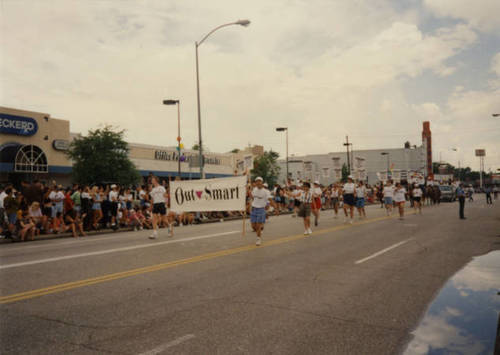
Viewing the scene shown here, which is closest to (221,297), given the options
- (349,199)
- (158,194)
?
(158,194)

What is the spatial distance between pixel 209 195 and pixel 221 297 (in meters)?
9.16

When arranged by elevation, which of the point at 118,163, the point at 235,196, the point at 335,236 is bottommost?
the point at 335,236

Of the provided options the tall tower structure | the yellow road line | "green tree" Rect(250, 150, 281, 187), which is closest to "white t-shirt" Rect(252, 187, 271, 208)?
the yellow road line

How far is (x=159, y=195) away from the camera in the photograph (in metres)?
13.6

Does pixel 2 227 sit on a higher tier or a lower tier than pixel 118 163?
lower

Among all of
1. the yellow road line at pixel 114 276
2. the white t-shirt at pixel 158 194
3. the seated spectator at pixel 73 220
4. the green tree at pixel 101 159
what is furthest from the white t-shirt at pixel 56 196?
the green tree at pixel 101 159

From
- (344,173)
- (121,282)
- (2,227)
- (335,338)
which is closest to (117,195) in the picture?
(2,227)

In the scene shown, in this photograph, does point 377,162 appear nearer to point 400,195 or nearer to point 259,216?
point 400,195

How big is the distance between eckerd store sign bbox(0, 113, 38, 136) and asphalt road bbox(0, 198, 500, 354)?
25.8 metres

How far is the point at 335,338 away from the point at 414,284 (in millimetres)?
2933

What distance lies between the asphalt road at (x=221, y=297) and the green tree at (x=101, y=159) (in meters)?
25.2

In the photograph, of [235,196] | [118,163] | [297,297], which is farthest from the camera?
[118,163]

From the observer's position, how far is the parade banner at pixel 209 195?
46.8ft

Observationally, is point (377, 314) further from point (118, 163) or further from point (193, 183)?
point (118, 163)
